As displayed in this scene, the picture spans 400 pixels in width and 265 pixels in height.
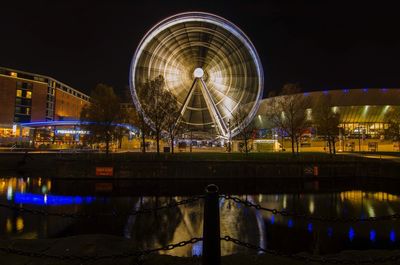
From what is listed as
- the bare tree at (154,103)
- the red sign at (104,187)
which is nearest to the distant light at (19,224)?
the red sign at (104,187)

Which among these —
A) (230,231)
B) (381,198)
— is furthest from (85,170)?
(381,198)

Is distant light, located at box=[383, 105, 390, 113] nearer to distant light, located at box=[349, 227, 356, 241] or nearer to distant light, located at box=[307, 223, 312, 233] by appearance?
distant light, located at box=[349, 227, 356, 241]

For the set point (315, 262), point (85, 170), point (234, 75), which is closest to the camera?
point (315, 262)

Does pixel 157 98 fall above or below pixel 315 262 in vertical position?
above

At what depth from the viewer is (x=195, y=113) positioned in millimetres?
56625

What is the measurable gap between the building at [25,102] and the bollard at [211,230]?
10105 centimetres

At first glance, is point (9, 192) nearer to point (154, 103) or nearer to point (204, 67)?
point (154, 103)

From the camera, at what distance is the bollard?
4543 millimetres

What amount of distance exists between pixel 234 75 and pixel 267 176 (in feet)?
80.3

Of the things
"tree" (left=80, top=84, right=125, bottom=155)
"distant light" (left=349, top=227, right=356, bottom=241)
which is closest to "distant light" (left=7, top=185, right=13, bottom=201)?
"tree" (left=80, top=84, right=125, bottom=155)

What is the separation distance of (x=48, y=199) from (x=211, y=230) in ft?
75.0

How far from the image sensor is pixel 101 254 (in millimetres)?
7094

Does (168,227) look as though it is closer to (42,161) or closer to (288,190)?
(288,190)

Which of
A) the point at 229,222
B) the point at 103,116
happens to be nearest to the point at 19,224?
the point at 229,222
